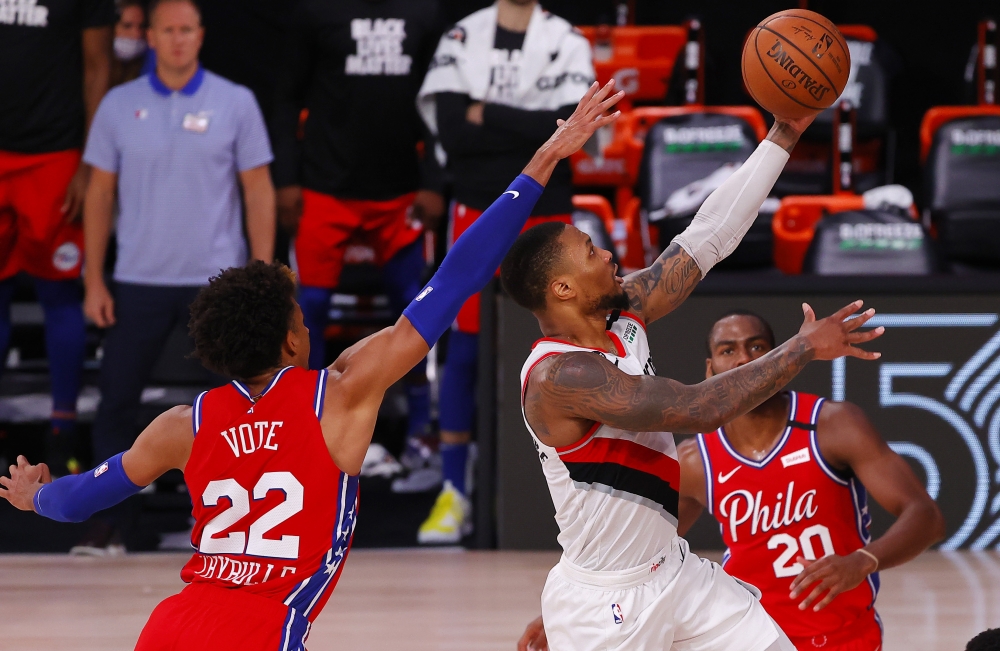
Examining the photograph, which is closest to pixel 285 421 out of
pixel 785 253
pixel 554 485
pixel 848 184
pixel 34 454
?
pixel 554 485

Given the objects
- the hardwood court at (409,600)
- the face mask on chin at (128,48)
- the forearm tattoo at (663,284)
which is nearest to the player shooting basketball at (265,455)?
the forearm tattoo at (663,284)

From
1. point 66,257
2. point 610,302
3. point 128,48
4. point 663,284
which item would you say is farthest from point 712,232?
point 128,48

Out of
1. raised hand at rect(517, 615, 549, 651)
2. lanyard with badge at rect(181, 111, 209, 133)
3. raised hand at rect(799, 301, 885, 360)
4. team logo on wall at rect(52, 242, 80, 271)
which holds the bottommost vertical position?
raised hand at rect(517, 615, 549, 651)

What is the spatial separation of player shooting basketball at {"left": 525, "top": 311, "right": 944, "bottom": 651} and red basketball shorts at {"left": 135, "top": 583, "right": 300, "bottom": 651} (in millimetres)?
1303

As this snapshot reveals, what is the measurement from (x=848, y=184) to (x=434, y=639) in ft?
13.2

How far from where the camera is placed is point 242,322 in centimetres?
259

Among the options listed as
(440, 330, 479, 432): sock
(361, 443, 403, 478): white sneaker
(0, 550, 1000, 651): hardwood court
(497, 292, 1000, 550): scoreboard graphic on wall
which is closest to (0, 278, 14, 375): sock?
(0, 550, 1000, 651): hardwood court

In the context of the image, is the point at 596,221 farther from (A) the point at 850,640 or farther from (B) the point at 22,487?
(B) the point at 22,487

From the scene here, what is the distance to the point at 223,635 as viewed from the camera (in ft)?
8.20

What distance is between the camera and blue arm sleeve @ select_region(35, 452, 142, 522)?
2654mm

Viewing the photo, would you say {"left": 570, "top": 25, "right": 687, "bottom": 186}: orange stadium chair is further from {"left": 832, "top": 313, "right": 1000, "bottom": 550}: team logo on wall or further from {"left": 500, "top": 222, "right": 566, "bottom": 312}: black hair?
{"left": 500, "top": 222, "right": 566, "bottom": 312}: black hair

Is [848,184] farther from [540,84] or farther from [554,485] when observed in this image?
[554,485]

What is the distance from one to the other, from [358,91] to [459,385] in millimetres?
1461

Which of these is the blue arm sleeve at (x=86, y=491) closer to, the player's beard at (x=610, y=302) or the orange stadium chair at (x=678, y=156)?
the player's beard at (x=610, y=302)
